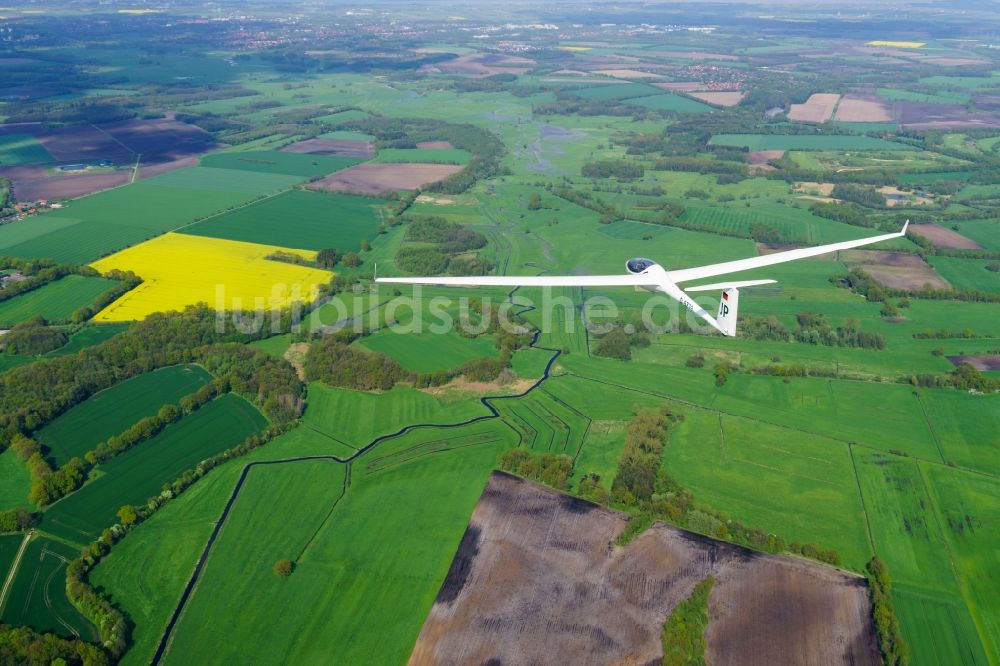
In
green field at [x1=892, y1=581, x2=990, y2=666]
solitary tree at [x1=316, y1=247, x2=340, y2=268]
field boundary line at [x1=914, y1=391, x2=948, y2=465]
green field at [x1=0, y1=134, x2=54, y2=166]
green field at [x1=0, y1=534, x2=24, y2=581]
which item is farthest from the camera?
green field at [x1=0, y1=134, x2=54, y2=166]

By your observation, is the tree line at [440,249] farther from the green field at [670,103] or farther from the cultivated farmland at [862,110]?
the cultivated farmland at [862,110]

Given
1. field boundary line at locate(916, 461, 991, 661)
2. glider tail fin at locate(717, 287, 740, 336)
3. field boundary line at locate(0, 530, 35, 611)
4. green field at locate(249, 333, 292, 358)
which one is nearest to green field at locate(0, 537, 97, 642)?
field boundary line at locate(0, 530, 35, 611)

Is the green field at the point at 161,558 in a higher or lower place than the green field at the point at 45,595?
lower

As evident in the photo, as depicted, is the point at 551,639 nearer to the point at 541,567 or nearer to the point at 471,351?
the point at 541,567

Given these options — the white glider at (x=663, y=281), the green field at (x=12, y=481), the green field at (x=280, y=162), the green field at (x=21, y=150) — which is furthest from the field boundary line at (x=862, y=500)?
the green field at (x=21, y=150)

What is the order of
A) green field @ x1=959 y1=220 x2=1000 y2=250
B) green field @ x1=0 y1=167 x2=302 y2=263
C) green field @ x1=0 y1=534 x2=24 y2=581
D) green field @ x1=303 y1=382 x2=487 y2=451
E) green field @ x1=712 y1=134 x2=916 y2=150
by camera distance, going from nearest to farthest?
1. green field @ x1=0 y1=534 x2=24 y2=581
2. green field @ x1=303 y1=382 x2=487 y2=451
3. green field @ x1=0 y1=167 x2=302 y2=263
4. green field @ x1=959 y1=220 x2=1000 y2=250
5. green field @ x1=712 y1=134 x2=916 y2=150

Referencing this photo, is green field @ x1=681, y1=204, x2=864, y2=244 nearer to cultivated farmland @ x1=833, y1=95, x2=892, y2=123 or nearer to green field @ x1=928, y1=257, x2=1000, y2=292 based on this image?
green field @ x1=928, y1=257, x2=1000, y2=292

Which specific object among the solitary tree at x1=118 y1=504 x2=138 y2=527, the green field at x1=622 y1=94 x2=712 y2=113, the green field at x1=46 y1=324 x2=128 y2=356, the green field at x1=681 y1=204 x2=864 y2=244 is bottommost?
the green field at x1=622 y1=94 x2=712 y2=113
